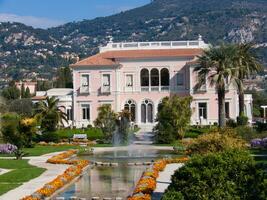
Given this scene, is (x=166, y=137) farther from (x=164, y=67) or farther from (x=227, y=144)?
(x=164, y=67)

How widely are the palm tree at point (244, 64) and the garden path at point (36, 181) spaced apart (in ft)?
67.5

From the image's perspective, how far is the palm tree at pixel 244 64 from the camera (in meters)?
48.2

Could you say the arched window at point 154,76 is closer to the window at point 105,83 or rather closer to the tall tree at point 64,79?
the window at point 105,83

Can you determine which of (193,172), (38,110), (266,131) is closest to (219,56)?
(266,131)

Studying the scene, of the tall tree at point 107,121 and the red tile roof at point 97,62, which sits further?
the red tile roof at point 97,62

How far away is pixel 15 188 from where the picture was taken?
69.5ft

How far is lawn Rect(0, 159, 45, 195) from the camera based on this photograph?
72.1 feet

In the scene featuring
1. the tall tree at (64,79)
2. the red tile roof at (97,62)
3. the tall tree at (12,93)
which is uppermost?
the tall tree at (64,79)

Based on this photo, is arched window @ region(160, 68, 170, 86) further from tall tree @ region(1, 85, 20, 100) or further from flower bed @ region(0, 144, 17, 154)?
tall tree @ region(1, 85, 20, 100)

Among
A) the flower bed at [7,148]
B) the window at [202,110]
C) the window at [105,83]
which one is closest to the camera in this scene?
the flower bed at [7,148]

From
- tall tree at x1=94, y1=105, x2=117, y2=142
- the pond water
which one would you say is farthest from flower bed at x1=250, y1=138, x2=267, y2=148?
tall tree at x1=94, y1=105, x2=117, y2=142

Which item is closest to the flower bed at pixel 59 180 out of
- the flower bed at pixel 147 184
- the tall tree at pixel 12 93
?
the flower bed at pixel 147 184

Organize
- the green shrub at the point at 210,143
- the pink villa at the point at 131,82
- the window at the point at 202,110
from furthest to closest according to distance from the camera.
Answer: the pink villa at the point at 131,82, the window at the point at 202,110, the green shrub at the point at 210,143

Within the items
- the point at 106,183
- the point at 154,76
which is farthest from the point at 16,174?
the point at 154,76
